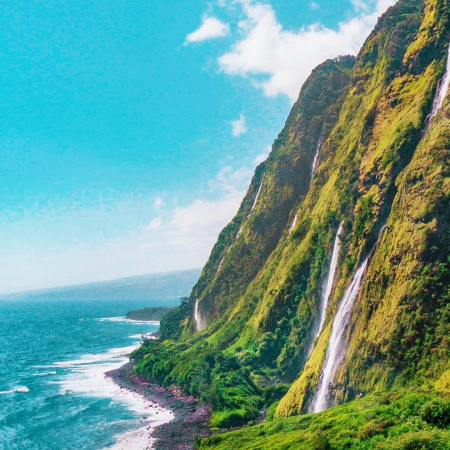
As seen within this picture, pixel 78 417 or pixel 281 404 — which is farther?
pixel 78 417

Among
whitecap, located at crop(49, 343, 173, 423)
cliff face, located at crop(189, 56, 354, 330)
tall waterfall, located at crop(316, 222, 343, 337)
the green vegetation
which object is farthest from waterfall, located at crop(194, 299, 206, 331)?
the green vegetation

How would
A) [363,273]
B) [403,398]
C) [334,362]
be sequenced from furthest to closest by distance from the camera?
[363,273], [334,362], [403,398]

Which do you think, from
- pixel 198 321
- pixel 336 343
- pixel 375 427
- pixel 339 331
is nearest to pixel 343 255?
pixel 339 331

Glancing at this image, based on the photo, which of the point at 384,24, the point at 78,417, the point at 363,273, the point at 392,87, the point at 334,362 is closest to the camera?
the point at 334,362

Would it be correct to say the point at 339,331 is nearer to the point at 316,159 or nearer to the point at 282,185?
the point at 316,159

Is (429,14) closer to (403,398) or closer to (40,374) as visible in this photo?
(403,398)

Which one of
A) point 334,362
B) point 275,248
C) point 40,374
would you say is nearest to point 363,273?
point 334,362
